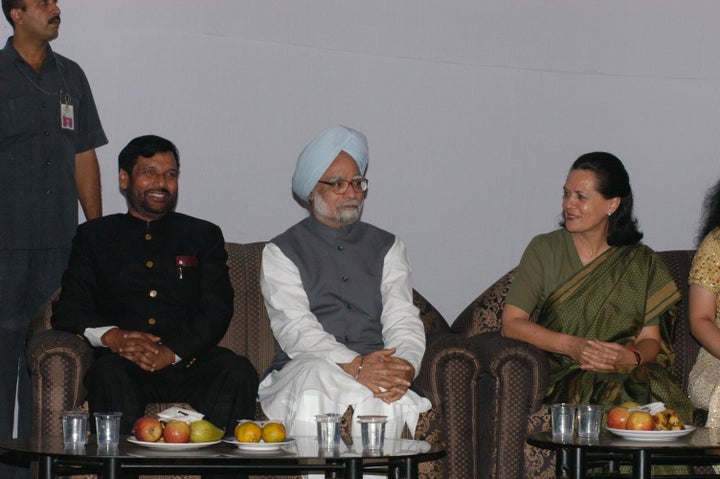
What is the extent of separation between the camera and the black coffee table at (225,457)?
10.3 feet

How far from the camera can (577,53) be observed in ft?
18.9

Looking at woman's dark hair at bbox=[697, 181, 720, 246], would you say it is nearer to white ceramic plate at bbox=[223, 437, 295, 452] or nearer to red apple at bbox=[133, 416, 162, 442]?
white ceramic plate at bbox=[223, 437, 295, 452]

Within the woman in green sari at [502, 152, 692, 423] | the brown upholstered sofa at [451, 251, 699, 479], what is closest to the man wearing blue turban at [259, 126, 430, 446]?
the brown upholstered sofa at [451, 251, 699, 479]

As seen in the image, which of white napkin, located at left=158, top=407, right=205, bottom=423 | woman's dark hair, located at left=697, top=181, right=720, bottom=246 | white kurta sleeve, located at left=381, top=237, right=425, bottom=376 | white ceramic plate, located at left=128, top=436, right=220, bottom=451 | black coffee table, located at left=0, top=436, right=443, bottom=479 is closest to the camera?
black coffee table, located at left=0, top=436, right=443, bottom=479

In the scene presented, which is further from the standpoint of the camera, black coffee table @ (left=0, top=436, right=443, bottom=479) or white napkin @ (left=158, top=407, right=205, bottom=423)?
white napkin @ (left=158, top=407, right=205, bottom=423)

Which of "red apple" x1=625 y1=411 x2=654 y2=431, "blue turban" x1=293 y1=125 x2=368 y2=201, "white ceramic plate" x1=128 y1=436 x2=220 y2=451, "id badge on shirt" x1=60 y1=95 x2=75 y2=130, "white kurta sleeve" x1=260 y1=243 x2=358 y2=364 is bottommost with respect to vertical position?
"white ceramic plate" x1=128 y1=436 x2=220 y2=451

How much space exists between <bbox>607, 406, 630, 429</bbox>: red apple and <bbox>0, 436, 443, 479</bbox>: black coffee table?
60cm

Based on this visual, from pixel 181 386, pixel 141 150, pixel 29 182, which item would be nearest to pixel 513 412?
pixel 181 386

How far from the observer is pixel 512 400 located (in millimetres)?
4305

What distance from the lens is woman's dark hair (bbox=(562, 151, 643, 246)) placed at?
4.75m

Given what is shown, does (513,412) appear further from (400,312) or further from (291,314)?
(291,314)

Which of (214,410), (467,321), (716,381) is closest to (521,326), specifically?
(467,321)

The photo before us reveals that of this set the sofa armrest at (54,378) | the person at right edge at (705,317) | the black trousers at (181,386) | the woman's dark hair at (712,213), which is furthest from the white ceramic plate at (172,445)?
the woman's dark hair at (712,213)

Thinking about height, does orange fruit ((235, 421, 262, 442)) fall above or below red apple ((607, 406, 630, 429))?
below
